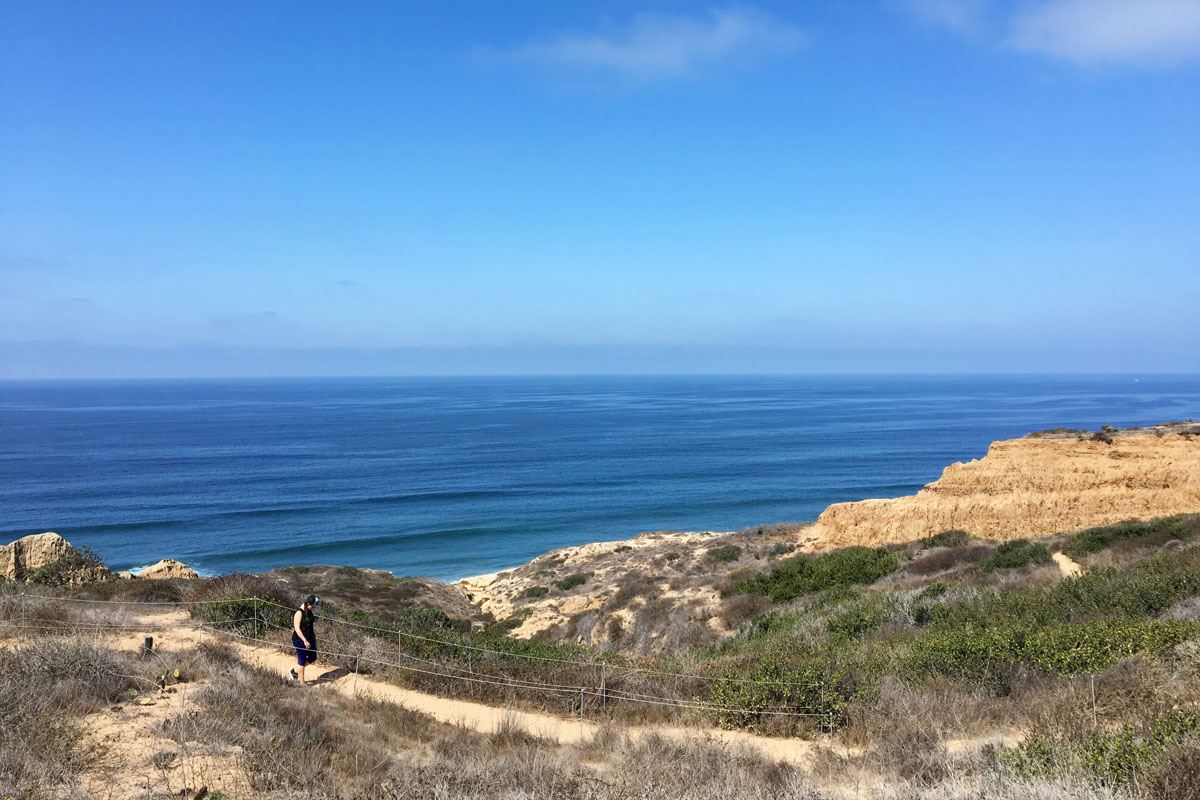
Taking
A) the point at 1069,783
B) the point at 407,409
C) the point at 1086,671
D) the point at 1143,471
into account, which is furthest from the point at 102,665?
the point at 407,409

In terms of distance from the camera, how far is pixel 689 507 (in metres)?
54.7

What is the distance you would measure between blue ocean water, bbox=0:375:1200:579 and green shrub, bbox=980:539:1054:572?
27.3 m

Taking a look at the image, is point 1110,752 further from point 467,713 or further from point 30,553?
point 30,553

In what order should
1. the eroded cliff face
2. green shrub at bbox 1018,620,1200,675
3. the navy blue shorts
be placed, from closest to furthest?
green shrub at bbox 1018,620,1200,675 → the navy blue shorts → the eroded cliff face

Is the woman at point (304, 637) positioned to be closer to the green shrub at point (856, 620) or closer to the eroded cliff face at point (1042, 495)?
the green shrub at point (856, 620)

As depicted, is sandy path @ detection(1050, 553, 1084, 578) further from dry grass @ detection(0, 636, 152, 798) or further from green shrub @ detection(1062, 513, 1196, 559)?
dry grass @ detection(0, 636, 152, 798)

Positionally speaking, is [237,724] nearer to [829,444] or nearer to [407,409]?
[829,444]

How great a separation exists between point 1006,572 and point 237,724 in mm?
17234

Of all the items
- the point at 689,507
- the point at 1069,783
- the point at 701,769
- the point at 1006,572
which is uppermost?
the point at 1069,783

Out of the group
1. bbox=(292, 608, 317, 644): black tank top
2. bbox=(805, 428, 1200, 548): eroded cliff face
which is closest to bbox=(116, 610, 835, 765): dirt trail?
bbox=(292, 608, 317, 644): black tank top

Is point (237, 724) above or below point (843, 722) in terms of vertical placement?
above

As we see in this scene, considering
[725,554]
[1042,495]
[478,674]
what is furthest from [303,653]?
[1042,495]

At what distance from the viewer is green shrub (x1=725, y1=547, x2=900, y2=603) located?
20891 mm

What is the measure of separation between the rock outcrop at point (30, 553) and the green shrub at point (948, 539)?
2949 centimetres
